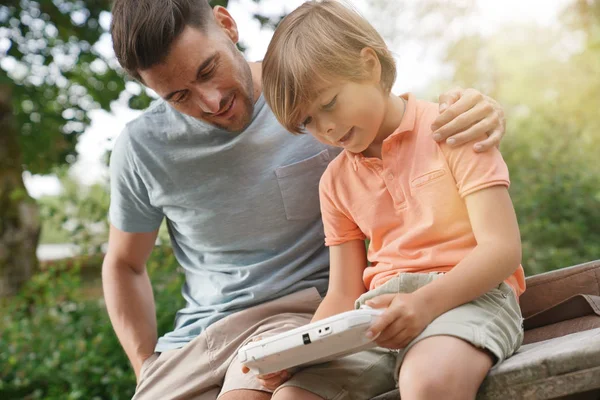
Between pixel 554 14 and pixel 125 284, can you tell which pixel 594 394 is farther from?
pixel 554 14

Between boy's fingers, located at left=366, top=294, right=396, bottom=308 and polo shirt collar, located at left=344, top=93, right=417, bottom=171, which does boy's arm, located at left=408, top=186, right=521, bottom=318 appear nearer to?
boy's fingers, located at left=366, top=294, right=396, bottom=308

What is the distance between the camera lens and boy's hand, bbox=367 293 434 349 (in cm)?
179

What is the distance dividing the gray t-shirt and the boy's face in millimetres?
529

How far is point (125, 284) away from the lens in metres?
2.99

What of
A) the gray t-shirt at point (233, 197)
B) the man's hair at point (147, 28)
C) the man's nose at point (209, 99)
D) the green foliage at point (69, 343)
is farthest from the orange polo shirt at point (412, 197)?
the green foliage at point (69, 343)

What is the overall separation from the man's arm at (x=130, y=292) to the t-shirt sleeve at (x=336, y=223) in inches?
35.3

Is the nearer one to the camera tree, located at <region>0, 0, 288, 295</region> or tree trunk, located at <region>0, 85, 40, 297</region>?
tree, located at <region>0, 0, 288, 295</region>

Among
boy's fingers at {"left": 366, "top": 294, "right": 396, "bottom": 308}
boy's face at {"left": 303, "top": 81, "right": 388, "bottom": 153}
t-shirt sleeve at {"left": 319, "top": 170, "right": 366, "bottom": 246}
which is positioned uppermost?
boy's face at {"left": 303, "top": 81, "right": 388, "bottom": 153}

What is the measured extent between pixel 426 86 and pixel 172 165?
601cm

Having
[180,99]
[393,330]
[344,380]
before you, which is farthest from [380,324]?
[180,99]

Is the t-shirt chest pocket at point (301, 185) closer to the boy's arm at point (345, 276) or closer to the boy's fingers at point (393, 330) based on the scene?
the boy's arm at point (345, 276)

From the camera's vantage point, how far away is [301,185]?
2.66 meters

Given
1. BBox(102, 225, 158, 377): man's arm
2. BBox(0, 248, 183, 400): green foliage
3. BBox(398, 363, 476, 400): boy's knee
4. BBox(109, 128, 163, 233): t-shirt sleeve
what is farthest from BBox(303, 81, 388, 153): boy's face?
BBox(0, 248, 183, 400): green foliage

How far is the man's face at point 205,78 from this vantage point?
8.25 ft
